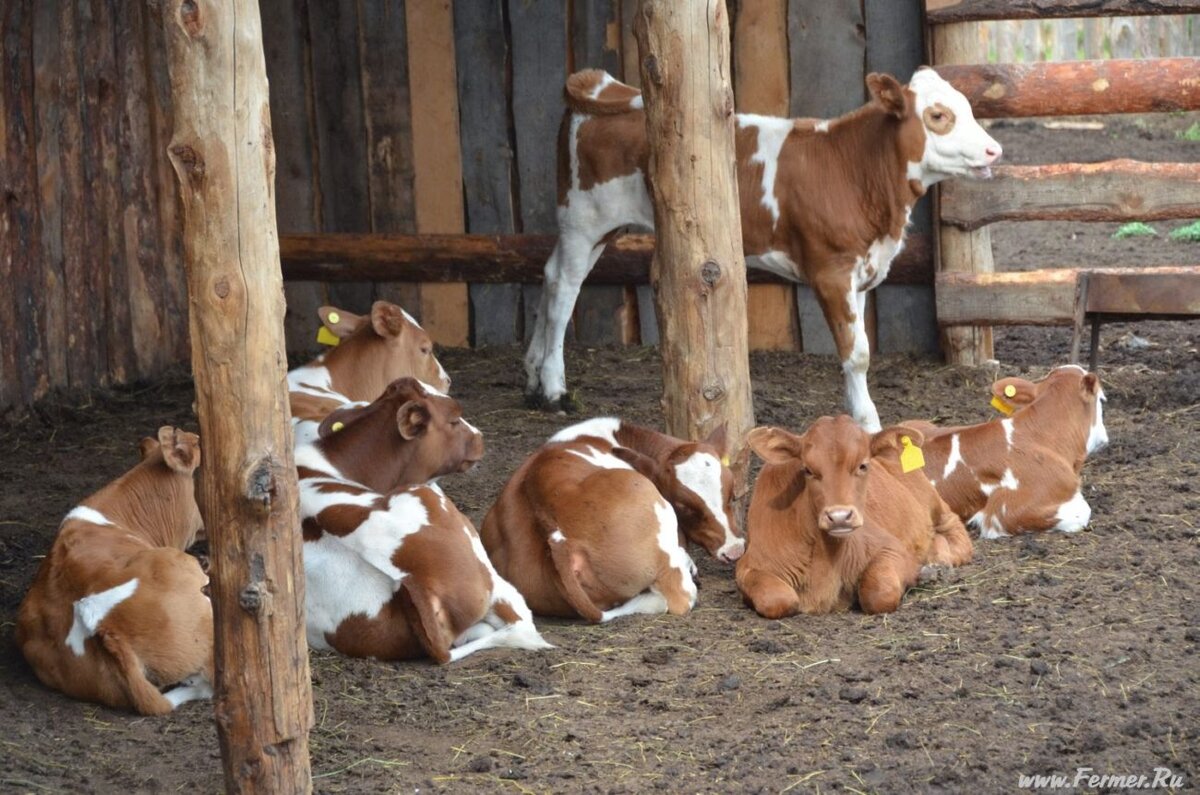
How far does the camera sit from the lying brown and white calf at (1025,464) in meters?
7.18

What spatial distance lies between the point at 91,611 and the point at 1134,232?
10294 mm

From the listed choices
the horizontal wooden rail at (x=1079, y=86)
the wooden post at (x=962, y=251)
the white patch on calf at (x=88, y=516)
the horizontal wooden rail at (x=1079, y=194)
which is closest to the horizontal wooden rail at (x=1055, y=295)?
the wooden post at (x=962, y=251)

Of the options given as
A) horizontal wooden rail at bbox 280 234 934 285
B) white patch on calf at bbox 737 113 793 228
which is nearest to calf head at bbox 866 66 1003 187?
white patch on calf at bbox 737 113 793 228

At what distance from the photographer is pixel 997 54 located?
2058cm

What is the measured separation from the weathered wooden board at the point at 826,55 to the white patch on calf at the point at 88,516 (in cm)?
577

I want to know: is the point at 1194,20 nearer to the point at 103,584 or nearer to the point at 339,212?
the point at 339,212

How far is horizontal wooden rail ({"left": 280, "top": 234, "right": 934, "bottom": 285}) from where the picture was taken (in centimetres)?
1085

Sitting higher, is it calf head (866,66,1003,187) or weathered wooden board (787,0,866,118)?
weathered wooden board (787,0,866,118)

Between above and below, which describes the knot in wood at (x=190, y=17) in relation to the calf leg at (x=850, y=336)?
above

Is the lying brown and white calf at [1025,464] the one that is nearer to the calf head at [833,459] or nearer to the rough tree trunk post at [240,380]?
the calf head at [833,459]

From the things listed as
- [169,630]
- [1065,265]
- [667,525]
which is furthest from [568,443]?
[1065,265]

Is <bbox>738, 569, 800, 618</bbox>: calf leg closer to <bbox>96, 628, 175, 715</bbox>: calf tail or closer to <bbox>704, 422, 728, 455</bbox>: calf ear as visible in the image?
<bbox>704, 422, 728, 455</bbox>: calf ear

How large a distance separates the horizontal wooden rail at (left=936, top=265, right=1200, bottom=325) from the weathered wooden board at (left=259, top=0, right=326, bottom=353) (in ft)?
14.2

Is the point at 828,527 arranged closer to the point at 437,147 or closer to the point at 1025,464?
the point at 1025,464
